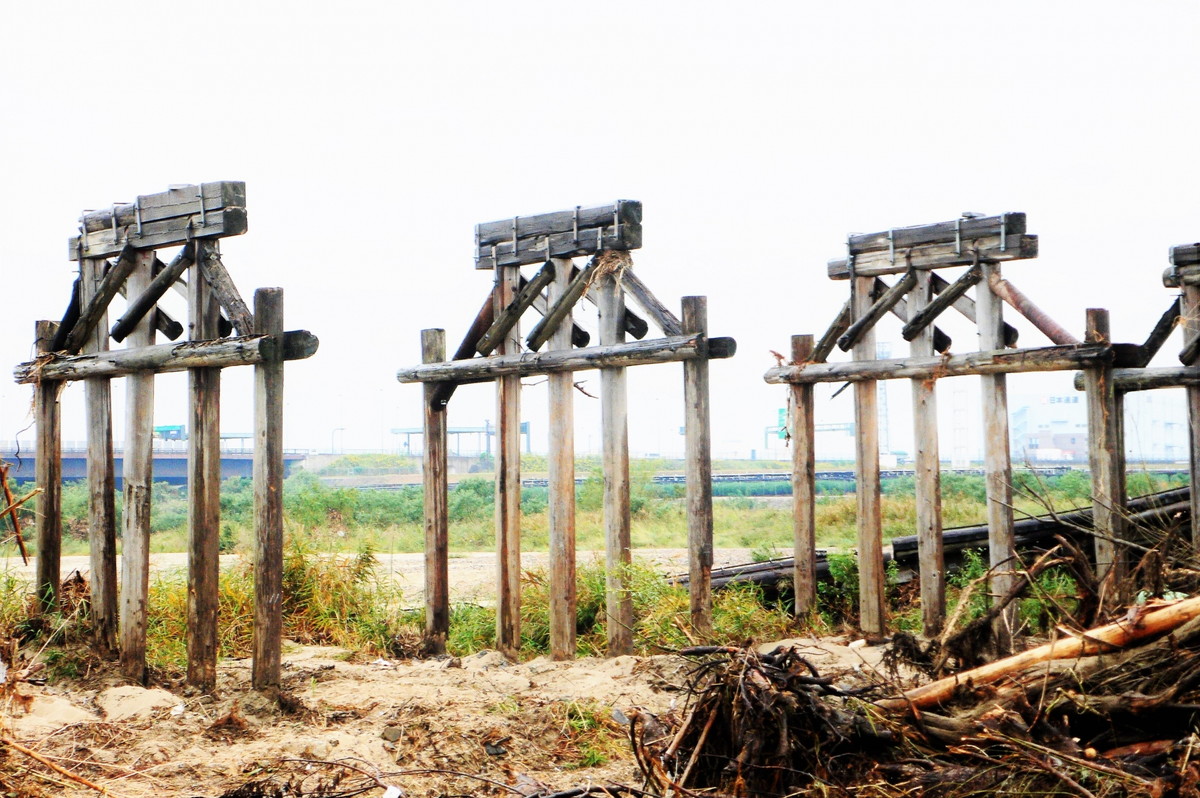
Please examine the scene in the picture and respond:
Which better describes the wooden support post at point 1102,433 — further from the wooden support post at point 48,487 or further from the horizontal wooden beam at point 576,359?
the wooden support post at point 48,487

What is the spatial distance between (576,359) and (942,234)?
3.65m

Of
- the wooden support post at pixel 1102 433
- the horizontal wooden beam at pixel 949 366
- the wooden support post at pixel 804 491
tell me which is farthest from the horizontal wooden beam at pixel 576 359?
the wooden support post at pixel 1102 433

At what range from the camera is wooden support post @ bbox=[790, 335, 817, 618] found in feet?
35.6

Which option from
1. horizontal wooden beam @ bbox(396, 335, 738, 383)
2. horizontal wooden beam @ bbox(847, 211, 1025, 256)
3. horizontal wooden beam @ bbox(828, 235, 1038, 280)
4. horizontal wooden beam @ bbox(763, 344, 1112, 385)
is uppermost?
horizontal wooden beam @ bbox(847, 211, 1025, 256)

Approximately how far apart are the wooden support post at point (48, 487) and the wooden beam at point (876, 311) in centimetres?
734

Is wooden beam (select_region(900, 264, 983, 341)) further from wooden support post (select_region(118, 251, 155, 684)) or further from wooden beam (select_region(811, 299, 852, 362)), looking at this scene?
wooden support post (select_region(118, 251, 155, 684))

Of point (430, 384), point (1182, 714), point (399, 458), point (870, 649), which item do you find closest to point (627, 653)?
point (870, 649)

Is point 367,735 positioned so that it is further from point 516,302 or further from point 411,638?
point 516,302

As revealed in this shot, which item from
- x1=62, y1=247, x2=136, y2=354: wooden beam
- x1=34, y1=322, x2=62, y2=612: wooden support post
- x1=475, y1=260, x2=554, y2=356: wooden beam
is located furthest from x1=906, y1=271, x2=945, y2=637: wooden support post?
x1=34, y1=322, x2=62, y2=612: wooden support post

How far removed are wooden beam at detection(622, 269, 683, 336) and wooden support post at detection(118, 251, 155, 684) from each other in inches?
155

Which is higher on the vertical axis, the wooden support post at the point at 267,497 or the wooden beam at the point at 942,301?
the wooden beam at the point at 942,301

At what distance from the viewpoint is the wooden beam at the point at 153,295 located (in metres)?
8.50

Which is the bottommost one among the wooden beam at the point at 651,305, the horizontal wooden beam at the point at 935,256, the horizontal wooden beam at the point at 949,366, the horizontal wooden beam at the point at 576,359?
the horizontal wooden beam at the point at 949,366

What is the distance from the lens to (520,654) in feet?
32.8
